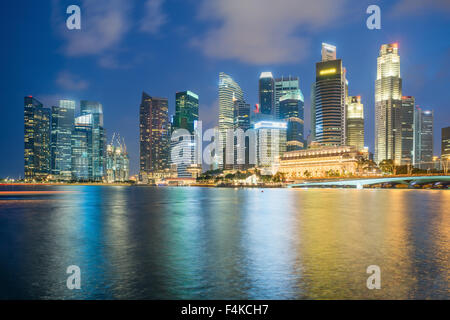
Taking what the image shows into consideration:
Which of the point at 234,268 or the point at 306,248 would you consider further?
the point at 306,248

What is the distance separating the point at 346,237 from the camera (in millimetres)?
29000

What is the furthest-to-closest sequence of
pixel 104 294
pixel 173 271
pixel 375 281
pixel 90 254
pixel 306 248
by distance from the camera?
pixel 306 248 → pixel 90 254 → pixel 173 271 → pixel 375 281 → pixel 104 294

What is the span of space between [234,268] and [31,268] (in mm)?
11840

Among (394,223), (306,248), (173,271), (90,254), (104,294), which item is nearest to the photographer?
(104,294)

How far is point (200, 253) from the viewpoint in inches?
912

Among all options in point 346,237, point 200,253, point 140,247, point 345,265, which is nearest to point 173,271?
point 200,253

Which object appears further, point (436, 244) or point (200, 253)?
point (436, 244)

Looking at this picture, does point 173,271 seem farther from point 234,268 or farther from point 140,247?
point 140,247

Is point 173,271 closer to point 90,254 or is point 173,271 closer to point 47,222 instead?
point 90,254

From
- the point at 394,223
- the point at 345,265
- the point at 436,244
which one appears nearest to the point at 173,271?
the point at 345,265

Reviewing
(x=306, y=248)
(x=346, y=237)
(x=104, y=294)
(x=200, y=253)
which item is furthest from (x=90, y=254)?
(x=346, y=237)
